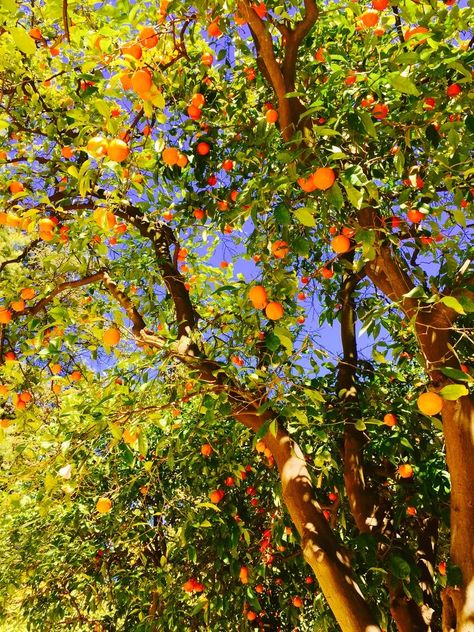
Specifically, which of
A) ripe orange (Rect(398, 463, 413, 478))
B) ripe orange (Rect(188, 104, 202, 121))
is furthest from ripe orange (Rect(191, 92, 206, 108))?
ripe orange (Rect(398, 463, 413, 478))

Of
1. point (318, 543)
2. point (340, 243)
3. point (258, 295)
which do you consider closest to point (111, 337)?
point (258, 295)

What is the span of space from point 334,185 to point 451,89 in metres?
1.05

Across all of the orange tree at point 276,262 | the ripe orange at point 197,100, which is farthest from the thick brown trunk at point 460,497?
the ripe orange at point 197,100

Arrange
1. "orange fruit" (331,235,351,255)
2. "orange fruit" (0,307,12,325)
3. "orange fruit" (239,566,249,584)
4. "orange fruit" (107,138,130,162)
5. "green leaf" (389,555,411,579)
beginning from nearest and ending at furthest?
"orange fruit" (107,138,130,162) < "orange fruit" (331,235,351,255) < "green leaf" (389,555,411,579) < "orange fruit" (0,307,12,325) < "orange fruit" (239,566,249,584)

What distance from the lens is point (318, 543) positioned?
2.22 m

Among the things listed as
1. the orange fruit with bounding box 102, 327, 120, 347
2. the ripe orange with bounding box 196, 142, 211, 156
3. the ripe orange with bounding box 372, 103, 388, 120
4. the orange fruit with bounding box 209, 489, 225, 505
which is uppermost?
the ripe orange with bounding box 196, 142, 211, 156

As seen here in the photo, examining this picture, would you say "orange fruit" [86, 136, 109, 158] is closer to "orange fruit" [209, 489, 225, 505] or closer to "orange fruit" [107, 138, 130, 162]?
"orange fruit" [107, 138, 130, 162]

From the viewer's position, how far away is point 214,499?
3363 millimetres

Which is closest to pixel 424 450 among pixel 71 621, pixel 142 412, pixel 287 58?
pixel 142 412

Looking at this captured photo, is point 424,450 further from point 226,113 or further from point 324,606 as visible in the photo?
point 226,113

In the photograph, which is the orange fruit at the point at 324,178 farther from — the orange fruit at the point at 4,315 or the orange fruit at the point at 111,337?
the orange fruit at the point at 4,315

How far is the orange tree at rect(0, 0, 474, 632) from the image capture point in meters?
2.00

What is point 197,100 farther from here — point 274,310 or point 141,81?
point 274,310

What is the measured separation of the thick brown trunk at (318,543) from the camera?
208 cm
